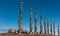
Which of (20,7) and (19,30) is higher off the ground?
(20,7)

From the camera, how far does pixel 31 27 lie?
87438 mm

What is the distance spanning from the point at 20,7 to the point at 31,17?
14.9 meters

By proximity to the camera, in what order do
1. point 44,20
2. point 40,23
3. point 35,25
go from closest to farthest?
point 35,25 < point 40,23 < point 44,20

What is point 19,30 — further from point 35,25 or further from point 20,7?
point 35,25

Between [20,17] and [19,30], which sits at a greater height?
[20,17]

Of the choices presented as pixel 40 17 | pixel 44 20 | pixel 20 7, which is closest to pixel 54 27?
pixel 44 20

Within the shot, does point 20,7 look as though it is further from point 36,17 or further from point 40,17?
point 40,17

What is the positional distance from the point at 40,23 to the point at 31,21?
13.7m

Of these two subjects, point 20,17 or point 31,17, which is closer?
point 20,17

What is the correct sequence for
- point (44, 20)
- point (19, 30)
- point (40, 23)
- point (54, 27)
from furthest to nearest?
point (54, 27) → point (44, 20) → point (40, 23) → point (19, 30)

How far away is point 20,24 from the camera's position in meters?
72.6

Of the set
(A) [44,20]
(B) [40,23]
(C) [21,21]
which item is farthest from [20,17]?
(A) [44,20]

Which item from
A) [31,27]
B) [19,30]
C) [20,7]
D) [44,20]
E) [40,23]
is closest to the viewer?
[19,30]

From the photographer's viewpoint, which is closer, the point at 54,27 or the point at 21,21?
the point at 21,21
